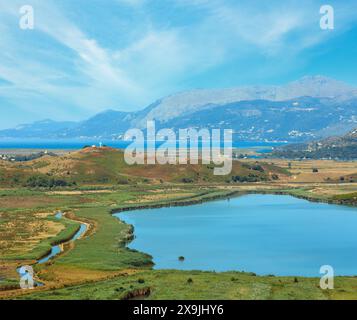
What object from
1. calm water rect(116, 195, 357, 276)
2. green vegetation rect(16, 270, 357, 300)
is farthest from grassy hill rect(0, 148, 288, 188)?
green vegetation rect(16, 270, 357, 300)

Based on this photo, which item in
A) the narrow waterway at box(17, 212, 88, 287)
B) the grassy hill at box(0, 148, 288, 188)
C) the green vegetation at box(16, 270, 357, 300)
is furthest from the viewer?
the grassy hill at box(0, 148, 288, 188)

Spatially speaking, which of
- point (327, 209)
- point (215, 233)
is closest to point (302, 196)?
point (327, 209)

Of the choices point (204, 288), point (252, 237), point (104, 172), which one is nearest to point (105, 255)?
point (204, 288)

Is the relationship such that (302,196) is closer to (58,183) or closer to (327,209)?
(327,209)

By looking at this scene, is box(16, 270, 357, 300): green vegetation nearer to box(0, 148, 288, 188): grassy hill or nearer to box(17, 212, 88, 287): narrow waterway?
box(17, 212, 88, 287): narrow waterway

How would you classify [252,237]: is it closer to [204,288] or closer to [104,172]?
[204,288]

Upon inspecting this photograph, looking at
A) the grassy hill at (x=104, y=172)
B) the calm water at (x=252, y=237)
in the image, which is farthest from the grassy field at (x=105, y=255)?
the grassy hill at (x=104, y=172)
